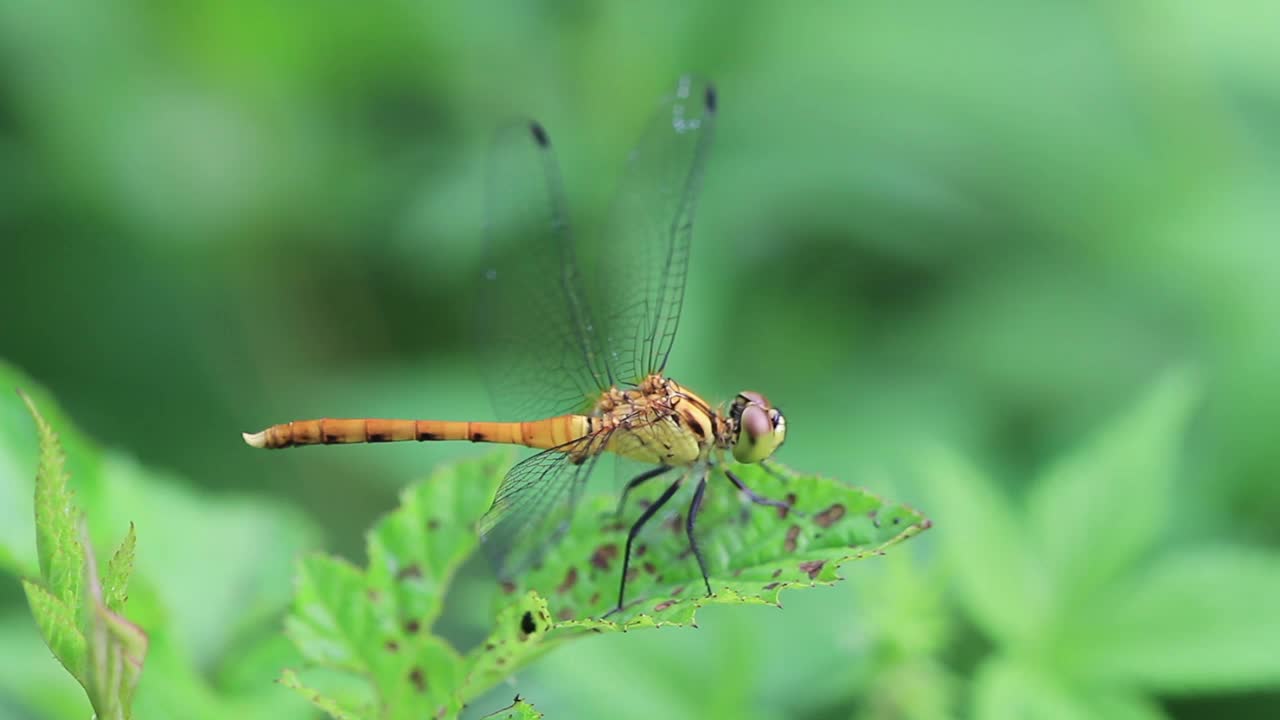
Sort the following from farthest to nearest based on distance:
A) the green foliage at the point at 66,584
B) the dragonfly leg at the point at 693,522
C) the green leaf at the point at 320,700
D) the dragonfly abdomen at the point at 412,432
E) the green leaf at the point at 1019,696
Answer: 1. the dragonfly abdomen at the point at 412,432
2. the green leaf at the point at 1019,696
3. the dragonfly leg at the point at 693,522
4. the green leaf at the point at 320,700
5. the green foliage at the point at 66,584

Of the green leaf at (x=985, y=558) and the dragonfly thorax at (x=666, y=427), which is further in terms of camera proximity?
the green leaf at (x=985, y=558)

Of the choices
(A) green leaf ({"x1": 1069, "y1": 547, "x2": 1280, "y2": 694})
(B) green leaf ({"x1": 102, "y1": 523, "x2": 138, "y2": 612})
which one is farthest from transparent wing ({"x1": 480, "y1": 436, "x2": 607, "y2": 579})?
(A) green leaf ({"x1": 1069, "y1": 547, "x2": 1280, "y2": 694})

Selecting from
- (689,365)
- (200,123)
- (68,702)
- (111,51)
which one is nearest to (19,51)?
(111,51)

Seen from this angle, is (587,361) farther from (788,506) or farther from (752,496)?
(788,506)

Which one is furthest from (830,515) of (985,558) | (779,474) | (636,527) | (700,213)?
(700,213)

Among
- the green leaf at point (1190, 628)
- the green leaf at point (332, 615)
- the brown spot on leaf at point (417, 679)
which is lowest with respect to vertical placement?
the green leaf at point (1190, 628)

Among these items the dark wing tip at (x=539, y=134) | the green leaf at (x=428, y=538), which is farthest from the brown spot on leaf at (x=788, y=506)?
the dark wing tip at (x=539, y=134)

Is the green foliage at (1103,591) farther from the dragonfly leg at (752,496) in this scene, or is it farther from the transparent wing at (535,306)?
the transparent wing at (535,306)
